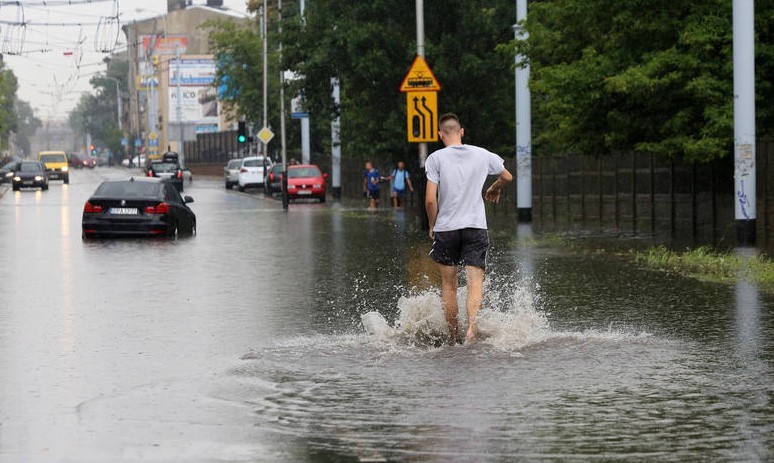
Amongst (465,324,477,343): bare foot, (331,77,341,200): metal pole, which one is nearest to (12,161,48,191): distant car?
(331,77,341,200): metal pole

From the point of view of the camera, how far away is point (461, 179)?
37.8 ft

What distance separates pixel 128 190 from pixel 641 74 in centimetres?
1031

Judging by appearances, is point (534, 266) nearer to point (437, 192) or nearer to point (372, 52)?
point (437, 192)

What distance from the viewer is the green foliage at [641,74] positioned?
24938 millimetres

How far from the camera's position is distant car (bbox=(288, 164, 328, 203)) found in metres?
55.8

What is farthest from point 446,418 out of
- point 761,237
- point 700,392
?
point 761,237

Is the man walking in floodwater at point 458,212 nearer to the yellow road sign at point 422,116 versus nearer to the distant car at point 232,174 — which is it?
the yellow road sign at point 422,116

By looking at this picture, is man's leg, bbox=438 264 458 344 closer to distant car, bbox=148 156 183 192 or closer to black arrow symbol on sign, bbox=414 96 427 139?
black arrow symbol on sign, bbox=414 96 427 139

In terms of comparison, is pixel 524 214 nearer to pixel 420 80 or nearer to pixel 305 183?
pixel 420 80

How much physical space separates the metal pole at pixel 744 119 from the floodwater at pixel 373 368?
414 centimetres

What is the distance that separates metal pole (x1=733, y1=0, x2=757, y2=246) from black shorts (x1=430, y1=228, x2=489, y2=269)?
39.4 feet

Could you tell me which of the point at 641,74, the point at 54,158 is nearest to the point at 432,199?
the point at 641,74

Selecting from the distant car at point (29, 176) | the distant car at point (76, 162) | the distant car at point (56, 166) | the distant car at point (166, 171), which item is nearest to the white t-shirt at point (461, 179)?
the distant car at point (166, 171)

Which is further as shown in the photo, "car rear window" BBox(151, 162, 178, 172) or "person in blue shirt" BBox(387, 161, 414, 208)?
"car rear window" BBox(151, 162, 178, 172)
